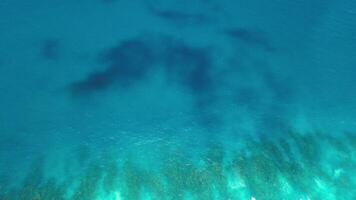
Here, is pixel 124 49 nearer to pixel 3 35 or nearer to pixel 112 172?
pixel 3 35

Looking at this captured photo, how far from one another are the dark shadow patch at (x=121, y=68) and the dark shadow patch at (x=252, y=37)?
14227 millimetres

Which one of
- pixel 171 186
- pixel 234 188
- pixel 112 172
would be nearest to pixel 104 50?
pixel 112 172

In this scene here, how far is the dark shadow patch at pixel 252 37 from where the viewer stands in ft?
177

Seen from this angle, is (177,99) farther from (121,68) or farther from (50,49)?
(50,49)

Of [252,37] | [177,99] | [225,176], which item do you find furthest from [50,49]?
[225,176]

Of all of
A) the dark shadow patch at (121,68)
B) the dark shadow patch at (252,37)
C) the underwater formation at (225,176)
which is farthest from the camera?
the dark shadow patch at (252,37)

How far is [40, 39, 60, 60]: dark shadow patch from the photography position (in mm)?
49156

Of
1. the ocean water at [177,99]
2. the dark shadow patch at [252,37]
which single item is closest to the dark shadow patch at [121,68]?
the ocean water at [177,99]

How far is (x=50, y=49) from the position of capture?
50188 mm

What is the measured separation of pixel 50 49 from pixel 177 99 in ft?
66.0

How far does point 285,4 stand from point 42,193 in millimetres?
49276

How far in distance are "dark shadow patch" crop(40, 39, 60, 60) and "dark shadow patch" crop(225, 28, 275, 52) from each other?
1034 inches

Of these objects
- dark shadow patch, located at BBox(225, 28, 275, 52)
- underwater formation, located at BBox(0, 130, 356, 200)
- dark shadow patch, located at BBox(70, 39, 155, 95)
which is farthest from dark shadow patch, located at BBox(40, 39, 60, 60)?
dark shadow patch, located at BBox(225, 28, 275, 52)

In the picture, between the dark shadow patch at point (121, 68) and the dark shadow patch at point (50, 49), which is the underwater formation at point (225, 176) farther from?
the dark shadow patch at point (50, 49)
